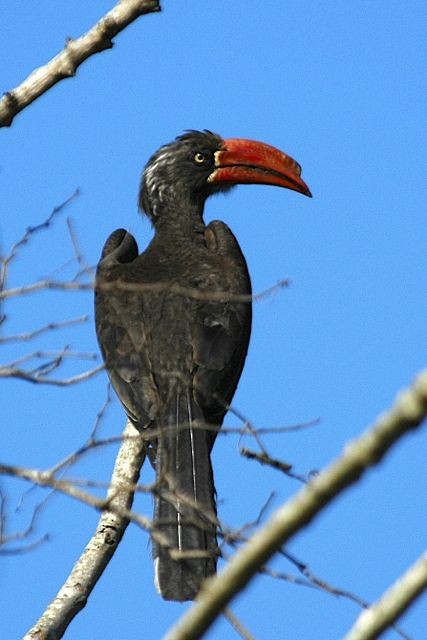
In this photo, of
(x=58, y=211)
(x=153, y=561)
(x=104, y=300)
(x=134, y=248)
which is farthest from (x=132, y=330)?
(x=58, y=211)

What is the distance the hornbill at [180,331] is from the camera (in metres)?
5.44

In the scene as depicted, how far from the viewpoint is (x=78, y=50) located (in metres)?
4.82

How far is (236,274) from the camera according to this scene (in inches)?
278

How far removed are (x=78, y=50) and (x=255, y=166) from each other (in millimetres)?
3624

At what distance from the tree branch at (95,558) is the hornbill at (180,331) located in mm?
189

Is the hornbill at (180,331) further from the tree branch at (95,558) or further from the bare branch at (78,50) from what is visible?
the bare branch at (78,50)

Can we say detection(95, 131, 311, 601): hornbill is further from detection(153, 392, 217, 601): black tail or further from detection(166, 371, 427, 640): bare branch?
detection(166, 371, 427, 640): bare branch

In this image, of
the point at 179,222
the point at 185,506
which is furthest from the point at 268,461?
the point at 179,222

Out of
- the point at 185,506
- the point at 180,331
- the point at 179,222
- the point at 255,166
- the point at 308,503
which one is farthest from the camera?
the point at 255,166

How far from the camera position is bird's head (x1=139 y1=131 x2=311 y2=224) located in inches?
319

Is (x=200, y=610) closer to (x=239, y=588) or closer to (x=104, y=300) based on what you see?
(x=239, y=588)

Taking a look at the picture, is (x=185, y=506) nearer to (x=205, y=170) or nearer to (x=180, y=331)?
(x=180, y=331)

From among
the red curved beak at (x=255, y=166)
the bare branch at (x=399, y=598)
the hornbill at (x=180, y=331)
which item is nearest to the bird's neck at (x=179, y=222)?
the hornbill at (x=180, y=331)

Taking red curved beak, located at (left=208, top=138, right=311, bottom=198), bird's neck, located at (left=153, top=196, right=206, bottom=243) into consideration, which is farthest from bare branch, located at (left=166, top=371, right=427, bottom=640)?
red curved beak, located at (left=208, top=138, right=311, bottom=198)
